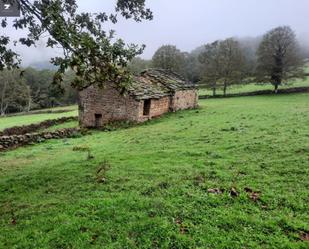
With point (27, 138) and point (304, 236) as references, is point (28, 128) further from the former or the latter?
point (304, 236)

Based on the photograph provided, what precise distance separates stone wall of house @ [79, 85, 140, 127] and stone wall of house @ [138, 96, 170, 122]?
0.55 metres

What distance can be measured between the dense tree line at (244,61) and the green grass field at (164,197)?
36.5 meters

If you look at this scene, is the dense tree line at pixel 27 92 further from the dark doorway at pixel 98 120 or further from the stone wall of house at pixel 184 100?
the dark doorway at pixel 98 120

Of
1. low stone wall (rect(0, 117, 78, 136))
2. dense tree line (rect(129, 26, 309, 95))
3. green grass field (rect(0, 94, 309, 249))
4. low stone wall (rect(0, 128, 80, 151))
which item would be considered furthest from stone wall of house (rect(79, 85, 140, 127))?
dense tree line (rect(129, 26, 309, 95))

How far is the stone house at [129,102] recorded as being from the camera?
78.7 feet

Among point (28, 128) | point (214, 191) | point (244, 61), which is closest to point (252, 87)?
point (244, 61)

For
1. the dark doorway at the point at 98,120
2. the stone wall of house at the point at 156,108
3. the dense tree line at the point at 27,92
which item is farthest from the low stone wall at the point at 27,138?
the dense tree line at the point at 27,92

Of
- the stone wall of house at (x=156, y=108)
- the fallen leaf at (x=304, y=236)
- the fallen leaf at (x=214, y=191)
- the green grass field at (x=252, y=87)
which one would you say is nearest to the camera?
the fallen leaf at (x=304, y=236)

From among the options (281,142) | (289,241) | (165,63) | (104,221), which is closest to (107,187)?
(104,221)

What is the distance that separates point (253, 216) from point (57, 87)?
21.2 ft

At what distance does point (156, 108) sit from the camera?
26531 millimetres

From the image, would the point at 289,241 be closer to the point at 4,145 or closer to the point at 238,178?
the point at 238,178

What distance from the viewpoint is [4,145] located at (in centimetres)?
1864

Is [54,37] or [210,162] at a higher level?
[54,37]
